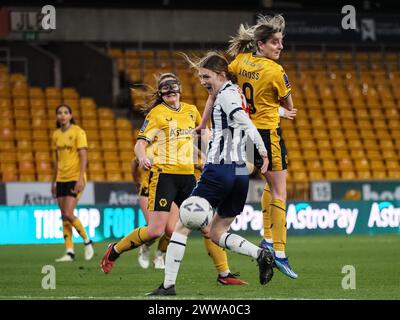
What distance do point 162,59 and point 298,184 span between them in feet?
21.6

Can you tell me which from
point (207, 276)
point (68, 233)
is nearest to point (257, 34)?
point (207, 276)

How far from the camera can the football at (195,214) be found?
9.30 meters

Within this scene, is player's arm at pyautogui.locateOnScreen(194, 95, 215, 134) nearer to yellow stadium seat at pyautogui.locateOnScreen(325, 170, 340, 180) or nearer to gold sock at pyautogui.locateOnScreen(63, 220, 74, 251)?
gold sock at pyautogui.locateOnScreen(63, 220, 74, 251)

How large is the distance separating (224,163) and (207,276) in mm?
3001

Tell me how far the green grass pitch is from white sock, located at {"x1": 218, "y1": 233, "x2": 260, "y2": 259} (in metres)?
0.37

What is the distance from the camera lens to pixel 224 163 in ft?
31.1

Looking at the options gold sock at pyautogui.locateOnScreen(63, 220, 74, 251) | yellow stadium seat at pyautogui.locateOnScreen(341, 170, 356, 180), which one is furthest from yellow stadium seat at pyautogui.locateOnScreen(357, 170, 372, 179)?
gold sock at pyautogui.locateOnScreen(63, 220, 74, 251)

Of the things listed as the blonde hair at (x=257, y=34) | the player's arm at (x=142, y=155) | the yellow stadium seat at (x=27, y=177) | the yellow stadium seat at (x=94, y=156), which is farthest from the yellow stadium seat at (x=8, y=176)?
the blonde hair at (x=257, y=34)

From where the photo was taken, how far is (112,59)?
91.1 feet

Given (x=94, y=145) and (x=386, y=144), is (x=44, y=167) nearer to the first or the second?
(x=94, y=145)

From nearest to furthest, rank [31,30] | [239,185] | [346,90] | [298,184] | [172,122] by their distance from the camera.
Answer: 1. [239,185]
2. [172,122]
3. [298,184]
4. [31,30]
5. [346,90]
